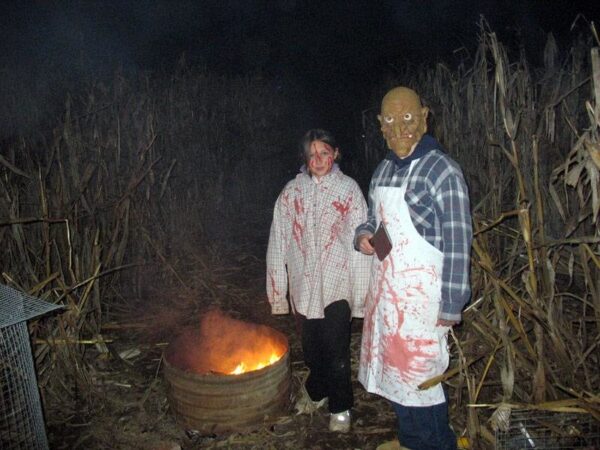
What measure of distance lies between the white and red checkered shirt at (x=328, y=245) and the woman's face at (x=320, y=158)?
0.05 metres

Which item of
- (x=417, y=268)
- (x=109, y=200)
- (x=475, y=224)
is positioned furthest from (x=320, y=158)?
(x=109, y=200)

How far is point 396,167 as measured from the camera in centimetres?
246

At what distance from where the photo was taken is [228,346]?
356 centimetres

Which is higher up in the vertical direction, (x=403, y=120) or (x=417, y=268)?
(x=403, y=120)

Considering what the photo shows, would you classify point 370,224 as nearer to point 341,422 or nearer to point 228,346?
point 341,422

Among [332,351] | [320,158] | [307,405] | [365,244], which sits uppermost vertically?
[320,158]

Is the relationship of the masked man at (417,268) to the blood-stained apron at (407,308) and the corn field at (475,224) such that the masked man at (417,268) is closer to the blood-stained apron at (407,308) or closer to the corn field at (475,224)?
the blood-stained apron at (407,308)

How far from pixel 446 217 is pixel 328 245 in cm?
95

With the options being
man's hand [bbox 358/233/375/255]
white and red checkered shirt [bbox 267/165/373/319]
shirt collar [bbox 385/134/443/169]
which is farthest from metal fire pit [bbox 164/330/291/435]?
shirt collar [bbox 385/134/443/169]

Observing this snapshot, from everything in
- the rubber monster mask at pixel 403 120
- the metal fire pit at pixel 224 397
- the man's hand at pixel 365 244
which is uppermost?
the rubber monster mask at pixel 403 120

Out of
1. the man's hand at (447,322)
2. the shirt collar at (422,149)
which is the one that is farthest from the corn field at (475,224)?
the shirt collar at (422,149)

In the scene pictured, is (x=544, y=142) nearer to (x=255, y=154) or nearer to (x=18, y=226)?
(x=18, y=226)

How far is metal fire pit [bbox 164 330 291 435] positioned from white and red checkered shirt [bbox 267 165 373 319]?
0.59 metres

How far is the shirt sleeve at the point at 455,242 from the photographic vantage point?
2.19 m
